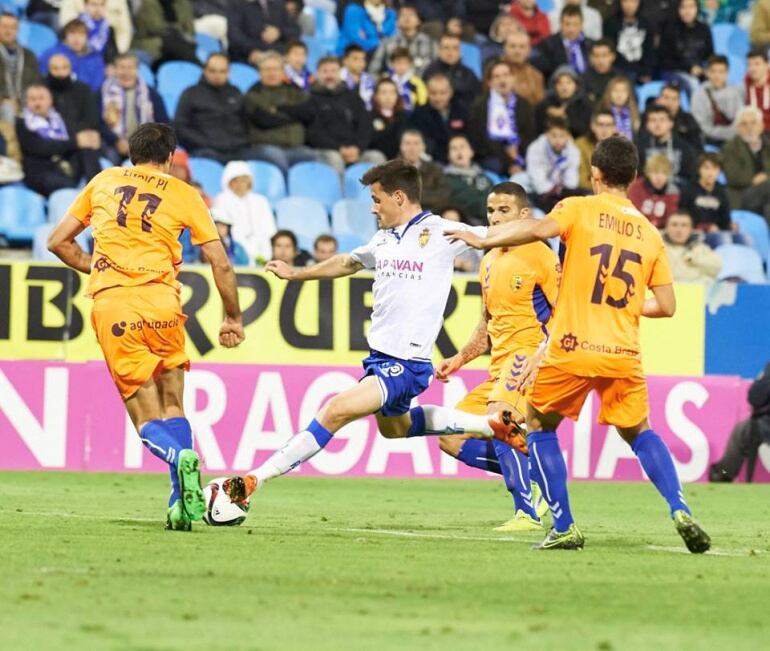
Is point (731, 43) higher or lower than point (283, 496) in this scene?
higher

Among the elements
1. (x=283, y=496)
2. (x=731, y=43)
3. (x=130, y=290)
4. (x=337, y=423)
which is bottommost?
(x=283, y=496)

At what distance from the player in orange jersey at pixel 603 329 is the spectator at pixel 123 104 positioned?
404 inches

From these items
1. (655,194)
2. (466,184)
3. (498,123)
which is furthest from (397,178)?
(498,123)

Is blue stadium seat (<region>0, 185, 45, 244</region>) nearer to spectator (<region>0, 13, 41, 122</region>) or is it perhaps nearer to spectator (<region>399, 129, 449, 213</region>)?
spectator (<region>0, 13, 41, 122</region>)

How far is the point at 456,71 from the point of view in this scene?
20.1 meters

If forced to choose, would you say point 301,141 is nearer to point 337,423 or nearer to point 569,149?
point 569,149

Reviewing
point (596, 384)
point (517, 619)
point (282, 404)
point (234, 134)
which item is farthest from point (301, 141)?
point (517, 619)

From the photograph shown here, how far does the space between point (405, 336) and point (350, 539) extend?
119cm

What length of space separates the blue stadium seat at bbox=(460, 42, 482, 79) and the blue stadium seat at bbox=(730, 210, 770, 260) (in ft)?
12.3

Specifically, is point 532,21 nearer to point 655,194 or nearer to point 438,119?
point 438,119

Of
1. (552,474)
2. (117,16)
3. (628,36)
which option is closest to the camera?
(552,474)

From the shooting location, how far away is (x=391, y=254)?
31.3 ft

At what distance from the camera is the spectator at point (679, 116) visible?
20.5 meters

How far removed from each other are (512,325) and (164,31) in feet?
34.0
